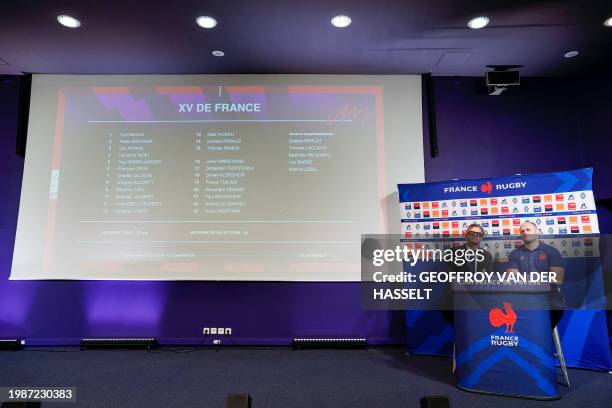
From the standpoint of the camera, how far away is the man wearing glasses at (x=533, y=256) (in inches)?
127

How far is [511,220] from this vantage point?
3.46 meters

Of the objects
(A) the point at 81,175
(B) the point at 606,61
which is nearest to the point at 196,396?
(A) the point at 81,175

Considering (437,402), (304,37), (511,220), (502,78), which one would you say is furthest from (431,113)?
(437,402)

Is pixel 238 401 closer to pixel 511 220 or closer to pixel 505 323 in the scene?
pixel 505 323

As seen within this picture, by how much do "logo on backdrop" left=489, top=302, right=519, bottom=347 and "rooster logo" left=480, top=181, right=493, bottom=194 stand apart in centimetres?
136

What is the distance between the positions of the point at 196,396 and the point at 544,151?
13.9ft

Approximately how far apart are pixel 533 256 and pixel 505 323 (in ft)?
3.71

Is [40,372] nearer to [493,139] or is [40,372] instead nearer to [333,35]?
[333,35]

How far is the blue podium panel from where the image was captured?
239 centimetres

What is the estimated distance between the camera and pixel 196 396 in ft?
8.55

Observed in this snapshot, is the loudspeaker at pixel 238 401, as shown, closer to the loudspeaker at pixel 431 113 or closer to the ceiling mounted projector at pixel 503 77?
the loudspeaker at pixel 431 113

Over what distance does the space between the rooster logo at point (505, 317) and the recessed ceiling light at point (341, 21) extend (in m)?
2.60

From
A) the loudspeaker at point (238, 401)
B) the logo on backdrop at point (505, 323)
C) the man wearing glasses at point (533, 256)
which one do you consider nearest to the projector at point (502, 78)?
the man wearing glasses at point (533, 256)

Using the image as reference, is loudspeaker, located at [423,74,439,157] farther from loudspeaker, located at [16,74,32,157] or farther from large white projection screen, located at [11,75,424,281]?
loudspeaker, located at [16,74,32,157]
